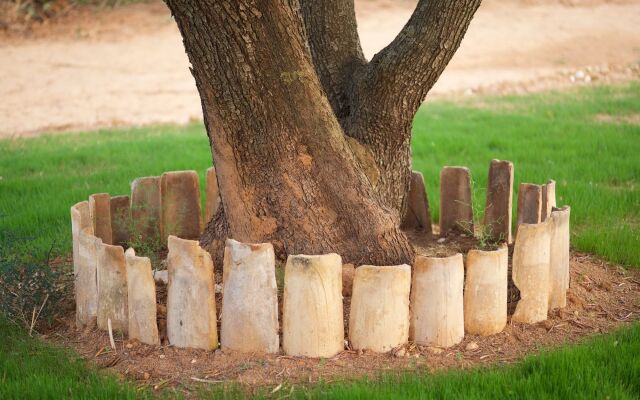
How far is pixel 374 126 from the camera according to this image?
4.48 meters

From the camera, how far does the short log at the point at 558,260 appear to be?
404cm

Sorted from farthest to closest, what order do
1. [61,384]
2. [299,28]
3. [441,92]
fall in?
[441,92] < [299,28] < [61,384]

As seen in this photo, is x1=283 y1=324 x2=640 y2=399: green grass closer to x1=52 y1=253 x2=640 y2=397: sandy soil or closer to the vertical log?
x1=52 y1=253 x2=640 y2=397: sandy soil

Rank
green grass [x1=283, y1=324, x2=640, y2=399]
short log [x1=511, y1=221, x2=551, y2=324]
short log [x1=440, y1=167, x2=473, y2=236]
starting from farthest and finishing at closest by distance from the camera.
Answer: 1. short log [x1=440, y1=167, x2=473, y2=236]
2. short log [x1=511, y1=221, x2=551, y2=324]
3. green grass [x1=283, y1=324, x2=640, y2=399]

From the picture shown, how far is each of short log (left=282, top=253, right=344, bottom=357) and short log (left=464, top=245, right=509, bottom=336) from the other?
1.95 feet

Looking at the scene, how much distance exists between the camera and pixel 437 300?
11.9 ft

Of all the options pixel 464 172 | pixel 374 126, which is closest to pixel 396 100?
pixel 374 126

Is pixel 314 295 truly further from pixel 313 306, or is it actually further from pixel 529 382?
pixel 529 382

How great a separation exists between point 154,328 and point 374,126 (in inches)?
61.8

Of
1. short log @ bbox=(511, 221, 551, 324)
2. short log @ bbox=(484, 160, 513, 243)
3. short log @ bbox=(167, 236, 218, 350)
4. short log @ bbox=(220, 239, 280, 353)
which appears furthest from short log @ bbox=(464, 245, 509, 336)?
short log @ bbox=(484, 160, 513, 243)

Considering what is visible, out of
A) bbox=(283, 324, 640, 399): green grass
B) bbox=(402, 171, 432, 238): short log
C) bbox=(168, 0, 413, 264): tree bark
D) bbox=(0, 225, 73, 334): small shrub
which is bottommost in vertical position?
bbox=(283, 324, 640, 399): green grass

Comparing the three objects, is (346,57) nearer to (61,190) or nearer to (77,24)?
(61,190)

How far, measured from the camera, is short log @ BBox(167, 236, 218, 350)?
3586 mm

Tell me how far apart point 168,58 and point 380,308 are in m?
10.8
